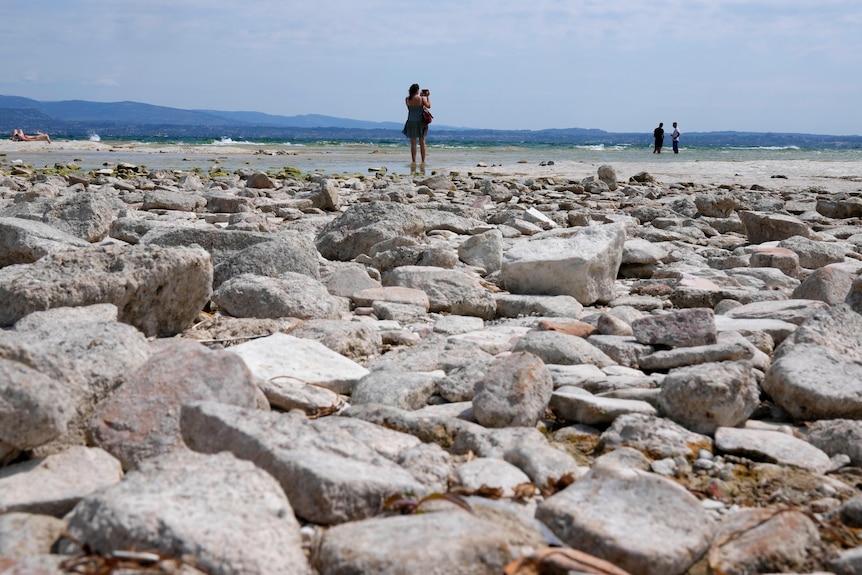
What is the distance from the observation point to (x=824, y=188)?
1498cm

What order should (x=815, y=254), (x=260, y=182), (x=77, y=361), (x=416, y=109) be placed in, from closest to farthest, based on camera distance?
(x=77, y=361), (x=815, y=254), (x=260, y=182), (x=416, y=109)

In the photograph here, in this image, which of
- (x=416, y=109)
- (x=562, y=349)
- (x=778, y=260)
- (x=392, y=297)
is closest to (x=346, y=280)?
(x=392, y=297)

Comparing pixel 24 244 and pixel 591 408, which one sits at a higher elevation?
pixel 24 244

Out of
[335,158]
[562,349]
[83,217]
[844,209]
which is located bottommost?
[335,158]

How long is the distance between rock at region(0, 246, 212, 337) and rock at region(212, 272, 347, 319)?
24cm

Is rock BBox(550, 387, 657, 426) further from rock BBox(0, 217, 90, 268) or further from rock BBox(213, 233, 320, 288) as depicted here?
rock BBox(0, 217, 90, 268)

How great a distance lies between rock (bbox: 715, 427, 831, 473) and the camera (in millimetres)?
2475

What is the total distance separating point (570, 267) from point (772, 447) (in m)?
2.30

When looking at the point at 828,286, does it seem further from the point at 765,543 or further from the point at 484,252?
the point at 765,543

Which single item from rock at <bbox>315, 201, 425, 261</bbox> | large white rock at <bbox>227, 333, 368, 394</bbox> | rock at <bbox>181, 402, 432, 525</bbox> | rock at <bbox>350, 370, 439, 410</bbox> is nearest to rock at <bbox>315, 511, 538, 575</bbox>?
rock at <bbox>181, 402, 432, 525</bbox>

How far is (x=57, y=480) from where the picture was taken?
1.97m

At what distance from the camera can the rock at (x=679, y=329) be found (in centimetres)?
334

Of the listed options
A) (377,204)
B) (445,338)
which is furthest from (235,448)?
(377,204)

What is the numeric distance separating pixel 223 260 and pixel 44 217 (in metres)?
2.47
